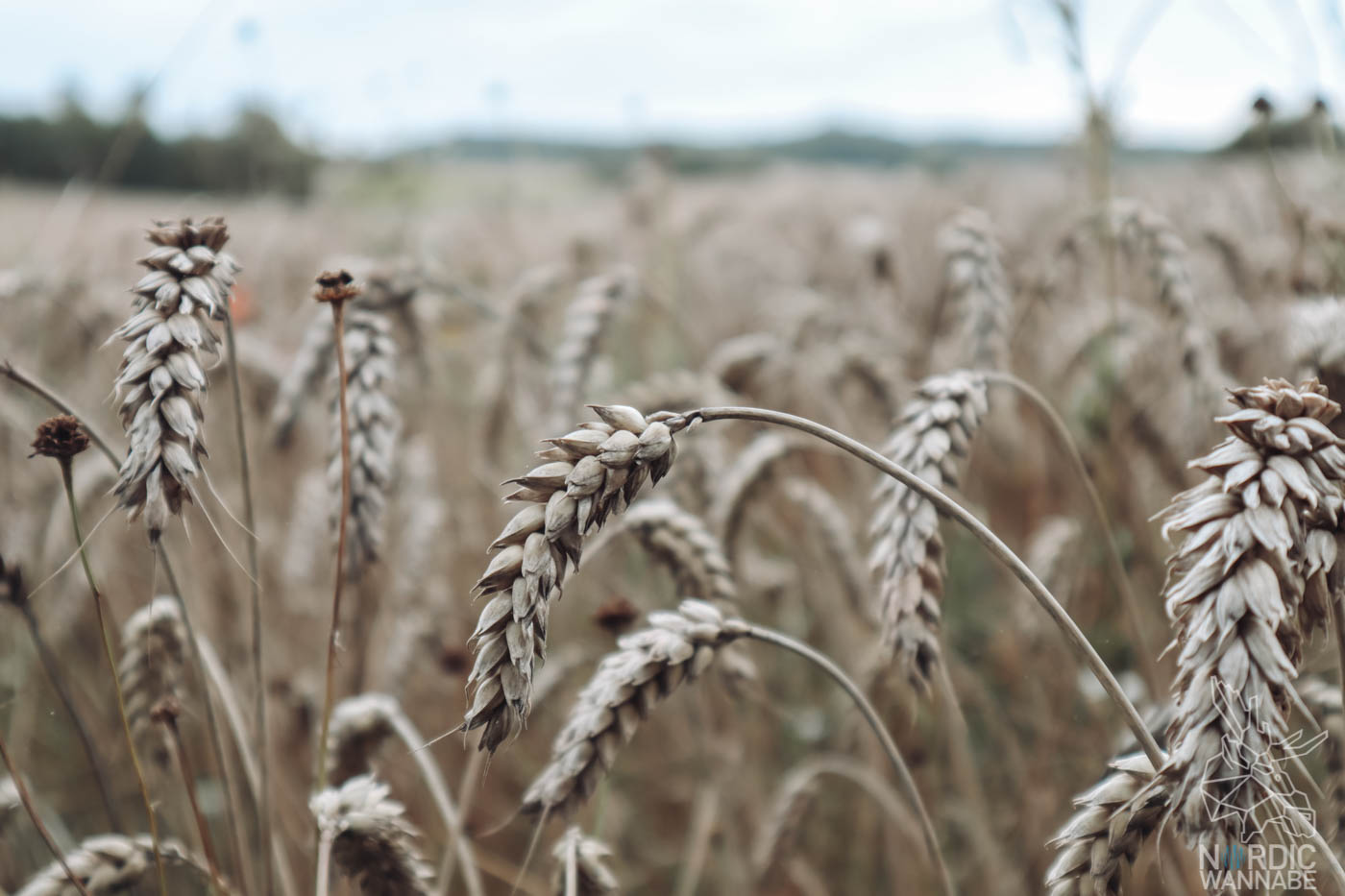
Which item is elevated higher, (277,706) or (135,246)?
(135,246)

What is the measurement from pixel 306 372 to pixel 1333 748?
5.60 ft

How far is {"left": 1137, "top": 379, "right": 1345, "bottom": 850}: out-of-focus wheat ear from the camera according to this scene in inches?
24.6

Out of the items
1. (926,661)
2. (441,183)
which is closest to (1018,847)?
(926,661)

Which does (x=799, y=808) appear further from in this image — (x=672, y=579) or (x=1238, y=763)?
(x=1238, y=763)

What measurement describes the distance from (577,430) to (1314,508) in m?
0.57

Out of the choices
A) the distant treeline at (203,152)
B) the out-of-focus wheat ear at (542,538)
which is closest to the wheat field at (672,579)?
the out-of-focus wheat ear at (542,538)

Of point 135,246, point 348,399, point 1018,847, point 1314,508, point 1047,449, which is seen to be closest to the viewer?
point 1314,508

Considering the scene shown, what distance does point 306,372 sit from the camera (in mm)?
1690

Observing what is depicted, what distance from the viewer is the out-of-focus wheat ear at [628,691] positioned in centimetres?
90

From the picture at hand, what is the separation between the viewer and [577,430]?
0.74m

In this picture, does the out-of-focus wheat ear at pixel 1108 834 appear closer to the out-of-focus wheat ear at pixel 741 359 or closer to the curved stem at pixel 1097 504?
the curved stem at pixel 1097 504

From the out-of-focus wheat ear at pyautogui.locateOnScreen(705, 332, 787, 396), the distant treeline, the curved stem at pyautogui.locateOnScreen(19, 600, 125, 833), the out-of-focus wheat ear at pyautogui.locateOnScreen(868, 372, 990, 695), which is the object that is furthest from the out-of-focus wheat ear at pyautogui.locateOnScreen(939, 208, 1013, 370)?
the distant treeline

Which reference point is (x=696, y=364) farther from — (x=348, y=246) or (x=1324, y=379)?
(x=348, y=246)

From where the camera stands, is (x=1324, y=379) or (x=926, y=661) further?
(x=1324, y=379)
